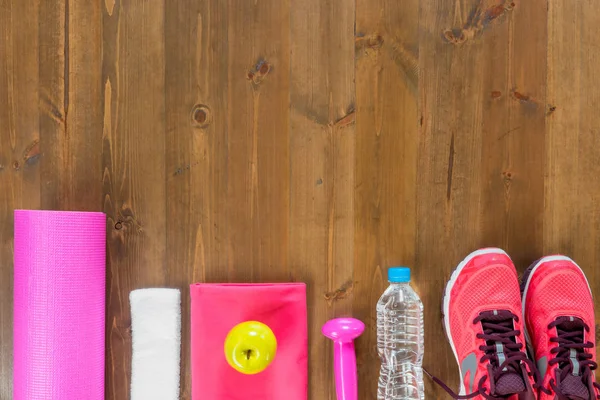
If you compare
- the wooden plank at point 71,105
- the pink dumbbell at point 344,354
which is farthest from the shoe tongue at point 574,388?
the wooden plank at point 71,105

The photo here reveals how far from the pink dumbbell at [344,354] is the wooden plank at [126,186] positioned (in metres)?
0.39

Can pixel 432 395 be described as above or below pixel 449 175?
below

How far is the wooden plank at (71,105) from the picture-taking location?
3.26 feet

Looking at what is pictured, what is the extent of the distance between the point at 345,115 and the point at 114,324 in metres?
0.68

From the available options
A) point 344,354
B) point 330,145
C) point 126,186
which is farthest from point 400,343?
point 126,186

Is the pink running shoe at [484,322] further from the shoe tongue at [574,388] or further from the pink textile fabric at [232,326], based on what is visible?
the pink textile fabric at [232,326]

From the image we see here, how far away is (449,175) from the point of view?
98 centimetres

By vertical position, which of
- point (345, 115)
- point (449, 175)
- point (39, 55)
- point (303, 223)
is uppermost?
point (39, 55)

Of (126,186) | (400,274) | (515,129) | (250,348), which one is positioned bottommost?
(250,348)

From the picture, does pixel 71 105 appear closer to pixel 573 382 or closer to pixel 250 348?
pixel 250 348

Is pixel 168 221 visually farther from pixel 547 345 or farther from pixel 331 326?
pixel 547 345

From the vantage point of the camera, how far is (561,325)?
3.08 ft

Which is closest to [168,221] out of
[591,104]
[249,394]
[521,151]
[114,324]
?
[114,324]

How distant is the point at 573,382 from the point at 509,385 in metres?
0.13
